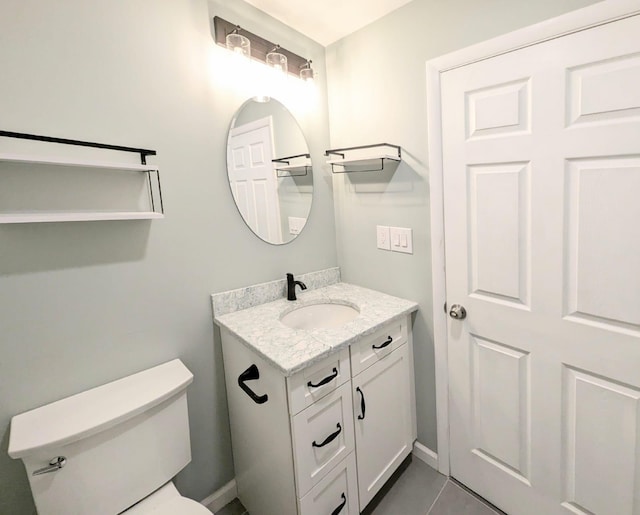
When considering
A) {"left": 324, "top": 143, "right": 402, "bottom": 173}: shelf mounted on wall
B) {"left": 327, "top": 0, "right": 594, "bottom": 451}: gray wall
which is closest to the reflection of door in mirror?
{"left": 324, "top": 143, "right": 402, "bottom": 173}: shelf mounted on wall

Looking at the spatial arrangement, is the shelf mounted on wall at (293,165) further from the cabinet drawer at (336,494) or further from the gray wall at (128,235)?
the cabinet drawer at (336,494)

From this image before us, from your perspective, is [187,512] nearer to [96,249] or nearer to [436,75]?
[96,249]

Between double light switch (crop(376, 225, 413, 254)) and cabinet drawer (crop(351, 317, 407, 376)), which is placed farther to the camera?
double light switch (crop(376, 225, 413, 254))

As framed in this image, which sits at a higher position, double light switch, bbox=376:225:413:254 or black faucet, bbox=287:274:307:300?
double light switch, bbox=376:225:413:254

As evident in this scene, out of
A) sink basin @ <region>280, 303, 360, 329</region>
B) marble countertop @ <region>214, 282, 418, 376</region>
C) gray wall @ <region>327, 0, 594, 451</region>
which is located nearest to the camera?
marble countertop @ <region>214, 282, 418, 376</region>

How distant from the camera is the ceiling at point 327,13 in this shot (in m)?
1.47

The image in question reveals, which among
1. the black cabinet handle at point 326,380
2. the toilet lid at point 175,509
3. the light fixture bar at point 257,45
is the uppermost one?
the light fixture bar at point 257,45

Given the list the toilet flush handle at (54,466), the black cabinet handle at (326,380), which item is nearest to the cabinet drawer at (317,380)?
the black cabinet handle at (326,380)

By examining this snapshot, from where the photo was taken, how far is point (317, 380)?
114cm

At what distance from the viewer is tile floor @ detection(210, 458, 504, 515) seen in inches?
57.1

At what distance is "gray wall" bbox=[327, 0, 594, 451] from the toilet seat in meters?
1.15

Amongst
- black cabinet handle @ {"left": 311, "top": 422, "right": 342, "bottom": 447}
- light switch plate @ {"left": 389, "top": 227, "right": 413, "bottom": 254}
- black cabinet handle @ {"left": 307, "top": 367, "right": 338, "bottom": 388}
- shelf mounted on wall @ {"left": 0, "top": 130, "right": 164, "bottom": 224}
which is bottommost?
black cabinet handle @ {"left": 311, "top": 422, "right": 342, "bottom": 447}

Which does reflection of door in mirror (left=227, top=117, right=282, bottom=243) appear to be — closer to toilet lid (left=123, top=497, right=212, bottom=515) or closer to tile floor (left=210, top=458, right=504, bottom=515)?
toilet lid (left=123, top=497, right=212, bottom=515)

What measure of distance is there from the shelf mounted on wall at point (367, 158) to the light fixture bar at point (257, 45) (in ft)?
1.55
